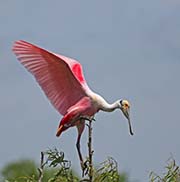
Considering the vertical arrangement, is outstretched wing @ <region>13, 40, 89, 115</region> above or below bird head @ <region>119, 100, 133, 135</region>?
above

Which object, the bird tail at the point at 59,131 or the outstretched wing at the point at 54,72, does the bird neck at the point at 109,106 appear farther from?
the bird tail at the point at 59,131

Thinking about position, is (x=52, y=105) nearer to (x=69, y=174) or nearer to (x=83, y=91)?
(x=83, y=91)

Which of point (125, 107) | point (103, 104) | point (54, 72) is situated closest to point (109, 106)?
point (103, 104)

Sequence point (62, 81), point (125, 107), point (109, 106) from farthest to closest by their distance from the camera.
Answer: point (62, 81)
point (109, 106)
point (125, 107)

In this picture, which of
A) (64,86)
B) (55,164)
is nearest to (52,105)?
(64,86)

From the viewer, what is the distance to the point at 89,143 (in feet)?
8.55

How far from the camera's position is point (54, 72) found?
12.7 feet

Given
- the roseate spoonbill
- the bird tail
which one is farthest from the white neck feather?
the bird tail

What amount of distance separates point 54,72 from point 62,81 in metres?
0.06

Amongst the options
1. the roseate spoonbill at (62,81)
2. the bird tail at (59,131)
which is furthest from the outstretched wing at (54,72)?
the bird tail at (59,131)

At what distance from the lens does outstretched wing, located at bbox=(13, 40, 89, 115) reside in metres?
3.73

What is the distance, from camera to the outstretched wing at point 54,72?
12.2 feet

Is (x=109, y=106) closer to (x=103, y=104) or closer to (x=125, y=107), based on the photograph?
(x=103, y=104)

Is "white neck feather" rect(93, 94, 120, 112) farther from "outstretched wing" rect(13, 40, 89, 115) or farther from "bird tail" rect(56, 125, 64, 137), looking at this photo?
"bird tail" rect(56, 125, 64, 137)
